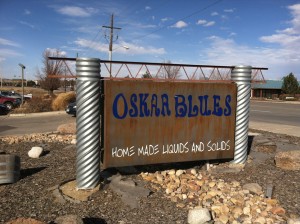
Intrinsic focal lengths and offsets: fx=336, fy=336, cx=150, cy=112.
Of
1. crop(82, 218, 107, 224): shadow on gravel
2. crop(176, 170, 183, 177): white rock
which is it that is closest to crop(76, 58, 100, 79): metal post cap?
crop(82, 218, 107, 224): shadow on gravel

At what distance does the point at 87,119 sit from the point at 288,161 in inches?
173

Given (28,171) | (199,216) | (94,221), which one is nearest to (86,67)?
(94,221)

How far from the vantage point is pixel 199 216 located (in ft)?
15.5

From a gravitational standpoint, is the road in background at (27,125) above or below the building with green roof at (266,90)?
below

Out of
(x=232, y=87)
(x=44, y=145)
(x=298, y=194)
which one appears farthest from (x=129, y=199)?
(x=44, y=145)

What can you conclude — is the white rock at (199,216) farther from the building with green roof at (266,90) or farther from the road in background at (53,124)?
the building with green roof at (266,90)

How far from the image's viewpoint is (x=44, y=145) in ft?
30.1

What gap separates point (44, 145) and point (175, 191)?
4.76 m

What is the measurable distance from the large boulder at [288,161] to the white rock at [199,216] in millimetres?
3144

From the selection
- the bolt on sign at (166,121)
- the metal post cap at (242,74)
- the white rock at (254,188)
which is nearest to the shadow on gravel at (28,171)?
the bolt on sign at (166,121)

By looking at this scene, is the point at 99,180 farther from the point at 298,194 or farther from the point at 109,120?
the point at 298,194

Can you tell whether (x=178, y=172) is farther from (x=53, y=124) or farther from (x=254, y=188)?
(x=53, y=124)

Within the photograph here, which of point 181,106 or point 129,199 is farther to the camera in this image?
point 181,106

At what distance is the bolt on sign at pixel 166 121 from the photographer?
5973 mm
